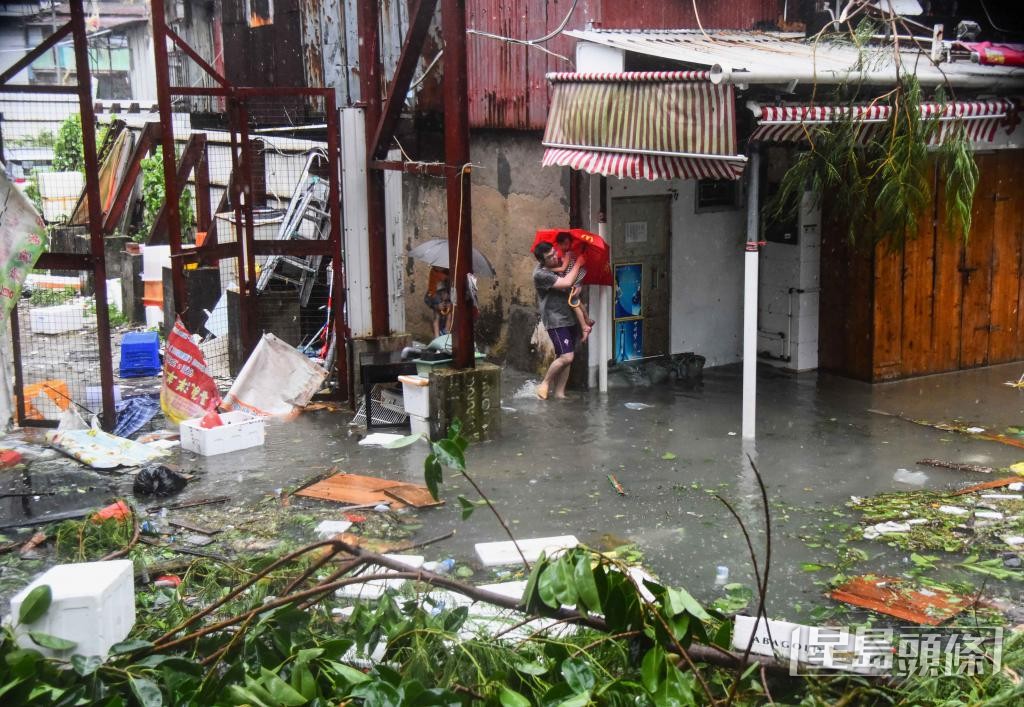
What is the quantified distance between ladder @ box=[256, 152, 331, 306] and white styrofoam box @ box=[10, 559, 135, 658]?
8790mm

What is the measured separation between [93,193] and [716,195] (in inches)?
266

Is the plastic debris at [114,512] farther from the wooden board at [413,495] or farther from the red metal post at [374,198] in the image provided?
the red metal post at [374,198]

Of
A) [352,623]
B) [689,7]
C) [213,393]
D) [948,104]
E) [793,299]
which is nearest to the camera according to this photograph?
[352,623]

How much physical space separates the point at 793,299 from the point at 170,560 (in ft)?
25.7

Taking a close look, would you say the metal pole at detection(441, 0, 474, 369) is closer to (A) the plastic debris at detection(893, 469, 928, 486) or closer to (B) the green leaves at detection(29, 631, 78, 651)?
(A) the plastic debris at detection(893, 469, 928, 486)

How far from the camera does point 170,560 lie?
22.8 ft

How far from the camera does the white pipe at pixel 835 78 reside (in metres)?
8.63

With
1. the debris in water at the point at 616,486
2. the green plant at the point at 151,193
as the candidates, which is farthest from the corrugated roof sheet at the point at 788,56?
the green plant at the point at 151,193

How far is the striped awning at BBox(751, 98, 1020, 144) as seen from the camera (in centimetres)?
891

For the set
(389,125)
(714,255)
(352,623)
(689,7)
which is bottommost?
(352,623)

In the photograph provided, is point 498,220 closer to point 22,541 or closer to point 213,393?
point 213,393

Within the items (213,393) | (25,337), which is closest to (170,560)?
(213,393)

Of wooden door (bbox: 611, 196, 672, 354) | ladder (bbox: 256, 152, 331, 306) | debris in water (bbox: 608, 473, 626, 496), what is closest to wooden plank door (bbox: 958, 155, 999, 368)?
wooden door (bbox: 611, 196, 672, 354)

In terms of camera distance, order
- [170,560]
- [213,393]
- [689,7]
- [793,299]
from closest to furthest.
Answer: [170,560]
[213,393]
[689,7]
[793,299]
